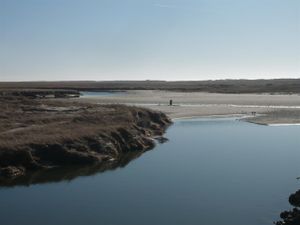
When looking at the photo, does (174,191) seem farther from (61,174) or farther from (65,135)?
(65,135)

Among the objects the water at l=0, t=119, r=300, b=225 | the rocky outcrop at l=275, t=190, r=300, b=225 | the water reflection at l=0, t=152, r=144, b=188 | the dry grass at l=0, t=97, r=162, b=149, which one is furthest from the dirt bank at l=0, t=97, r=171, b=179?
the rocky outcrop at l=275, t=190, r=300, b=225

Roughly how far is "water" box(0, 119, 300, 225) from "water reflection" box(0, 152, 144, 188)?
0.25 metres

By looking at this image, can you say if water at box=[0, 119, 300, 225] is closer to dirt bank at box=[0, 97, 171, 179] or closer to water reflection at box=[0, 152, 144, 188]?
water reflection at box=[0, 152, 144, 188]

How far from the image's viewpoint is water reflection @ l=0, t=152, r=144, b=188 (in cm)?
2995

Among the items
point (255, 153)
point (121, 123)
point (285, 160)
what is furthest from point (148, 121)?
point (285, 160)

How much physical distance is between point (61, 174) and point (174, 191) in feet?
27.5

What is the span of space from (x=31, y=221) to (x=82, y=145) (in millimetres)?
14452

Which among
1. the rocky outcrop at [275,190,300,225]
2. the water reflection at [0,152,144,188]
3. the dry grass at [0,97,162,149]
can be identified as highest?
the dry grass at [0,97,162,149]

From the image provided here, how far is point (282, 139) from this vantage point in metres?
46.4

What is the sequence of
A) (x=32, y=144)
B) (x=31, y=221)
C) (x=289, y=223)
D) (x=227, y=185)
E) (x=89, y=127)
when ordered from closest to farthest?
(x=289, y=223), (x=31, y=221), (x=227, y=185), (x=32, y=144), (x=89, y=127)

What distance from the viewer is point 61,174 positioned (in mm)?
32281

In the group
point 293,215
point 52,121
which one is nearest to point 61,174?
point 52,121

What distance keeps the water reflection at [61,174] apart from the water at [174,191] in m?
0.25

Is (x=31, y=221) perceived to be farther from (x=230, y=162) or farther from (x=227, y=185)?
(x=230, y=162)
